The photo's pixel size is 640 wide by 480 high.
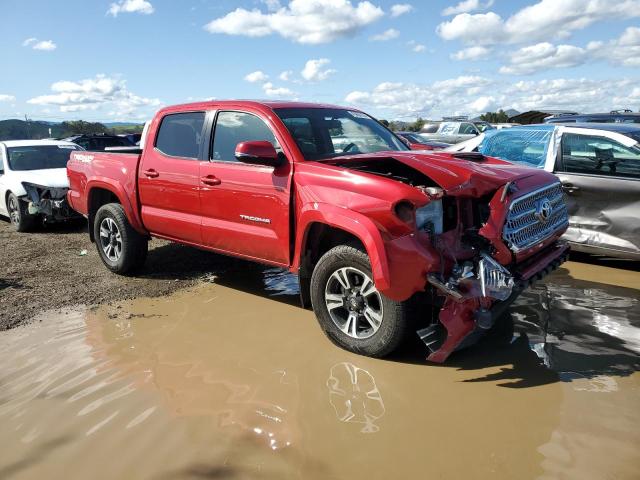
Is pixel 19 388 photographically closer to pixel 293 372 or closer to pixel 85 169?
pixel 293 372

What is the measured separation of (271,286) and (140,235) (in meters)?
1.69

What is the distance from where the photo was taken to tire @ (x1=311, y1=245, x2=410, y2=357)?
3.65 meters

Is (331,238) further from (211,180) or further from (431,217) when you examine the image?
(211,180)

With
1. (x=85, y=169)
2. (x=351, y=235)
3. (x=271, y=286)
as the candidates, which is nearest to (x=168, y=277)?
(x=271, y=286)

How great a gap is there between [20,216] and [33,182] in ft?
2.05

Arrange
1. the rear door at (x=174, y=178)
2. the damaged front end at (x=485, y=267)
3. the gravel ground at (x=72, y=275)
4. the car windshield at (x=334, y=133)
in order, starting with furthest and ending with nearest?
the gravel ground at (x=72, y=275)
the rear door at (x=174, y=178)
the car windshield at (x=334, y=133)
the damaged front end at (x=485, y=267)

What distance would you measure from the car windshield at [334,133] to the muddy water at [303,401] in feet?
5.11

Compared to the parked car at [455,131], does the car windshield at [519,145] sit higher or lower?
lower

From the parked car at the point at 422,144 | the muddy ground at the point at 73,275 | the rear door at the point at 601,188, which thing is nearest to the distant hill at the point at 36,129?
the parked car at the point at 422,144

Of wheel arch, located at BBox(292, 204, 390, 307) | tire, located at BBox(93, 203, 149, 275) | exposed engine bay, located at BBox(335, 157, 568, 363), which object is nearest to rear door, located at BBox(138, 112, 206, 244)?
tire, located at BBox(93, 203, 149, 275)

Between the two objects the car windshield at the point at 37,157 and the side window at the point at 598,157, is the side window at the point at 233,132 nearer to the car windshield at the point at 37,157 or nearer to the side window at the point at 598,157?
the side window at the point at 598,157

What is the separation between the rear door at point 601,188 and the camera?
5727 mm

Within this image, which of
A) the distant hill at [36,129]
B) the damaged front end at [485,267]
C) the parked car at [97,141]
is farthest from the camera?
the distant hill at [36,129]

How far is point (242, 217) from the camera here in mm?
4641
